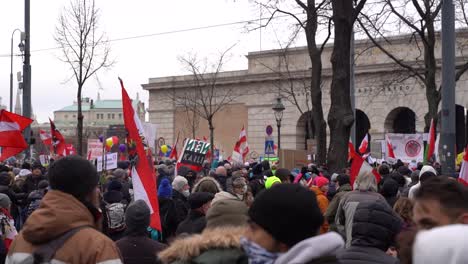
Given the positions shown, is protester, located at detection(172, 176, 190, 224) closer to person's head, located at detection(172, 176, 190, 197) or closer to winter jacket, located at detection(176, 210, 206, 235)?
person's head, located at detection(172, 176, 190, 197)

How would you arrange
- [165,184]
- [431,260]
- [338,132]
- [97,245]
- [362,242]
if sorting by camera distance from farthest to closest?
1. [338,132]
2. [165,184]
3. [362,242]
4. [97,245]
5. [431,260]

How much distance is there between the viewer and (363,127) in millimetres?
44375

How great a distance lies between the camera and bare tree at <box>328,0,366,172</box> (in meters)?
17.3

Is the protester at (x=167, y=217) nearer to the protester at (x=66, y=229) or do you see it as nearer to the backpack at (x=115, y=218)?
the backpack at (x=115, y=218)

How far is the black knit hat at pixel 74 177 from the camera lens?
4078 mm

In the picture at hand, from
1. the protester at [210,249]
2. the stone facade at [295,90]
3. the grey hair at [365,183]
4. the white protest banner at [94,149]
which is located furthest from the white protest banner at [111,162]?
the stone facade at [295,90]

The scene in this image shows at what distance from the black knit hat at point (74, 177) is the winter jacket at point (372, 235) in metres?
1.85

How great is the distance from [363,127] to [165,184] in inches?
1405

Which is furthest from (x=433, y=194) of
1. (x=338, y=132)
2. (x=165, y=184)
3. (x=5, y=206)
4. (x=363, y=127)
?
(x=363, y=127)

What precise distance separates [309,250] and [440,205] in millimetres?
609

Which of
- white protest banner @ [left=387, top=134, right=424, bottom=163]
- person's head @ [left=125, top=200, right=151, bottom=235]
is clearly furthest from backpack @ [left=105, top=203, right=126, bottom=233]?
white protest banner @ [left=387, top=134, right=424, bottom=163]

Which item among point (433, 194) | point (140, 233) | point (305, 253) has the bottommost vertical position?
point (140, 233)

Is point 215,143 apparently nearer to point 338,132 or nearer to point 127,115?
point 338,132

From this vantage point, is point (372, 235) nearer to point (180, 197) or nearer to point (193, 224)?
point (193, 224)
